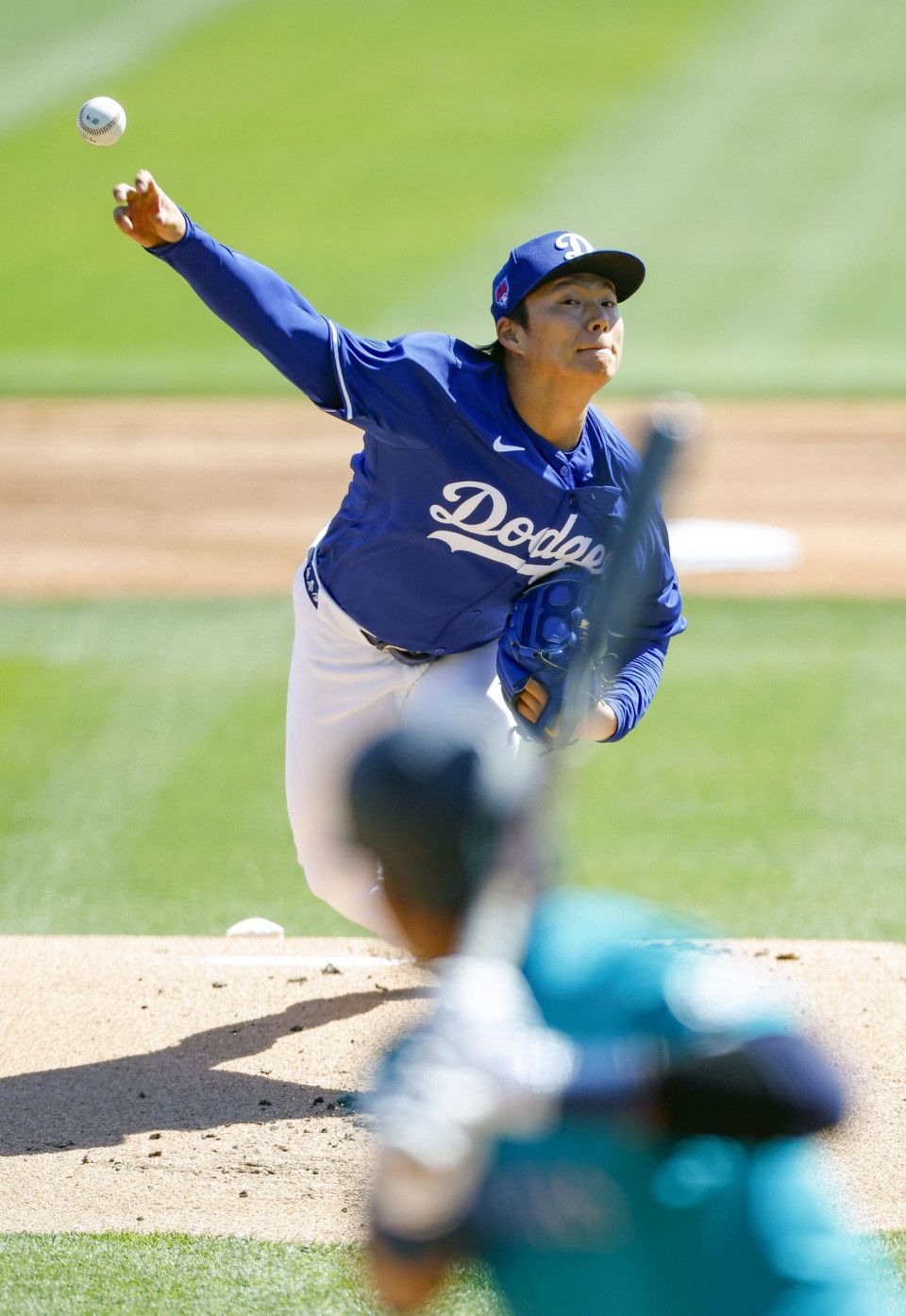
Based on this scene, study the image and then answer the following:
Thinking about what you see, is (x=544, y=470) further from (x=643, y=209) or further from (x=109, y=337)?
(x=643, y=209)

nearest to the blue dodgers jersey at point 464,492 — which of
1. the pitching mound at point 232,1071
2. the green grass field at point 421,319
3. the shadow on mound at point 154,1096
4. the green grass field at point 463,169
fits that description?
the green grass field at point 421,319

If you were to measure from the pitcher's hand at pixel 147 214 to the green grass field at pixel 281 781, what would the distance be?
2559 millimetres

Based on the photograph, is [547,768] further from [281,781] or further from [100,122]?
[281,781]

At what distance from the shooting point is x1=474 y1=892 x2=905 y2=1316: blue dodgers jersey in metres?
1.80

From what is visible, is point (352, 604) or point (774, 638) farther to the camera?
point (774, 638)

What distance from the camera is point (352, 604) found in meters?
4.56

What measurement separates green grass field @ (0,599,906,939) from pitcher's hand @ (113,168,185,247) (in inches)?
101

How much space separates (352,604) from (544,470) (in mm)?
703

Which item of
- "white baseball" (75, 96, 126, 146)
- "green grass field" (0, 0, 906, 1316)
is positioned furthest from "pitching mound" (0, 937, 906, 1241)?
"white baseball" (75, 96, 126, 146)

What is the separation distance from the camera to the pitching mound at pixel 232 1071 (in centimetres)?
386

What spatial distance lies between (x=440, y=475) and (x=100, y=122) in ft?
3.77

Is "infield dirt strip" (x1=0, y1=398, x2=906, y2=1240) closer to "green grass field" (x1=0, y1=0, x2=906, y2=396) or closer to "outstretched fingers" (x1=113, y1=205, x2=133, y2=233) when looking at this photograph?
"outstretched fingers" (x1=113, y1=205, x2=133, y2=233)

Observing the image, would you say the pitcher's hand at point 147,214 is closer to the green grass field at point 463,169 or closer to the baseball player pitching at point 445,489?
the baseball player pitching at point 445,489

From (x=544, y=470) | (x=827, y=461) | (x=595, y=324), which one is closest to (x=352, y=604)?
(x=544, y=470)
